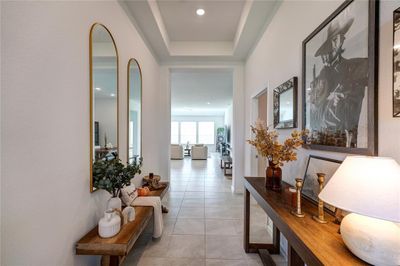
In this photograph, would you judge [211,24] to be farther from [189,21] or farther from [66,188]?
[66,188]

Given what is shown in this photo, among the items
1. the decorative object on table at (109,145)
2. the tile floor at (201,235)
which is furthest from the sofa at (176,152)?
the decorative object on table at (109,145)

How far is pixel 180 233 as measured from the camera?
259cm

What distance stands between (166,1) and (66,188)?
262 centimetres

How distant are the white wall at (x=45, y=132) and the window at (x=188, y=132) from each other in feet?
38.2

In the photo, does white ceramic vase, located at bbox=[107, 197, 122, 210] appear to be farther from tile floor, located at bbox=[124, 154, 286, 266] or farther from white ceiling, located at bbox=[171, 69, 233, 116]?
white ceiling, located at bbox=[171, 69, 233, 116]

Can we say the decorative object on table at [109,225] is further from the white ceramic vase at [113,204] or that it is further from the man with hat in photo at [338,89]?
the man with hat in photo at [338,89]

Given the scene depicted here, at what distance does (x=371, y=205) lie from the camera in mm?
710

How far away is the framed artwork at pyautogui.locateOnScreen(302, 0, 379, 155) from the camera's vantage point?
101cm

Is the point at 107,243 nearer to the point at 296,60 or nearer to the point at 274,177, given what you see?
the point at 274,177

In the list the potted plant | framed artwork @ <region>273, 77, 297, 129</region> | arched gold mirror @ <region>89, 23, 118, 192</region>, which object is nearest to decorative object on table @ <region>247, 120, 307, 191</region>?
framed artwork @ <region>273, 77, 297, 129</region>

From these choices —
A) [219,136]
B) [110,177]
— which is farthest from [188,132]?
[110,177]

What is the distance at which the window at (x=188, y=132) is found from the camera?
44.1 ft

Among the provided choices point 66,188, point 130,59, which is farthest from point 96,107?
point 130,59

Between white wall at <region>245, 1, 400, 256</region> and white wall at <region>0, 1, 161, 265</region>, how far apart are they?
1.85m
